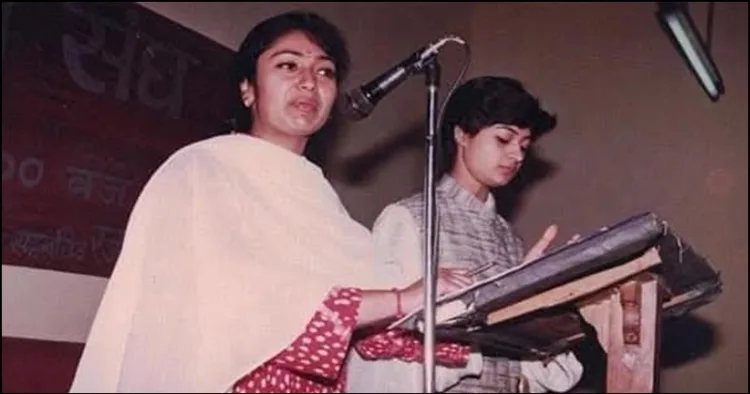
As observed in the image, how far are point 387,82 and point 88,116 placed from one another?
→ 1.46 feet

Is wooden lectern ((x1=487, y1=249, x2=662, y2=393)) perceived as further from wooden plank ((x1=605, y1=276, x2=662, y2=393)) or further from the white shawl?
the white shawl

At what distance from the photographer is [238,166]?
1.27 m

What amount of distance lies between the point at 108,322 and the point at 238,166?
24 centimetres

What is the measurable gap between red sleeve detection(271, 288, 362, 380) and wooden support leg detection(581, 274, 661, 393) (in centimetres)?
27

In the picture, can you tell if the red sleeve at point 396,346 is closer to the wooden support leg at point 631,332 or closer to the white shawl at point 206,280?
the white shawl at point 206,280

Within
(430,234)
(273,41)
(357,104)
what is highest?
(273,41)

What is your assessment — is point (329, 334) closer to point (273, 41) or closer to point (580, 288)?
point (580, 288)

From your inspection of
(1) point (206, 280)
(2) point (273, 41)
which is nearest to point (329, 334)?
(1) point (206, 280)

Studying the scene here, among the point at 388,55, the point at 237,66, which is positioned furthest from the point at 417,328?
the point at 388,55

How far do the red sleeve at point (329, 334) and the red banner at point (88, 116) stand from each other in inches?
14.7

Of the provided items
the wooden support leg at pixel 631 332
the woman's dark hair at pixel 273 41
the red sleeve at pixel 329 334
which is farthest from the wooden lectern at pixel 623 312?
the woman's dark hair at pixel 273 41

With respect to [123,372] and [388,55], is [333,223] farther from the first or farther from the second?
[388,55]

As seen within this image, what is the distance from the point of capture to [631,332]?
3.43 ft

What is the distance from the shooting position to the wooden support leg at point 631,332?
1025 millimetres
